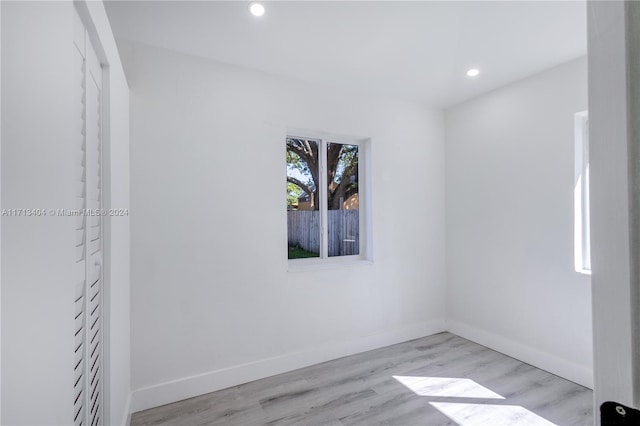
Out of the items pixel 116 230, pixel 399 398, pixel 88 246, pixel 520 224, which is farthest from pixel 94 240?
pixel 520 224

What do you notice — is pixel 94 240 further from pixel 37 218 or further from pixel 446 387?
pixel 446 387

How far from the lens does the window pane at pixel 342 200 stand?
3137 mm

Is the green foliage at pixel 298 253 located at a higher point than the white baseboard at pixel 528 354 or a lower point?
higher

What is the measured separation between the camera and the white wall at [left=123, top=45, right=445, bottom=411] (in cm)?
219

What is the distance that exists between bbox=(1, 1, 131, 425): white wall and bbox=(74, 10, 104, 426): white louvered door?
0.23m

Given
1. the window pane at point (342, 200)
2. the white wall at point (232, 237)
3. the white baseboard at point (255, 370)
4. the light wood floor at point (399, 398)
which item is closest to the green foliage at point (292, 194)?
the white wall at point (232, 237)

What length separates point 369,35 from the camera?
7.04ft

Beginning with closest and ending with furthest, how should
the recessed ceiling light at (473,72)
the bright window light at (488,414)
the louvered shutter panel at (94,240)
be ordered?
the louvered shutter panel at (94,240) → the bright window light at (488,414) → the recessed ceiling light at (473,72)

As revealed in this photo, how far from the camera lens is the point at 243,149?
8.25 feet

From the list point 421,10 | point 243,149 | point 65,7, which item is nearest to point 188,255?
point 243,149

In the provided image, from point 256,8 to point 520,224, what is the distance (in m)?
2.72

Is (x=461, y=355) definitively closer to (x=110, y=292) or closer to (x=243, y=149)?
(x=243, y=149)

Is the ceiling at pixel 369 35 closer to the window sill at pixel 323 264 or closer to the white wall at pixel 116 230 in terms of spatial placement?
the white wall at pixel 116 230

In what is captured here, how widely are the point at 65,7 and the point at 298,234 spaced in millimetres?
2237
